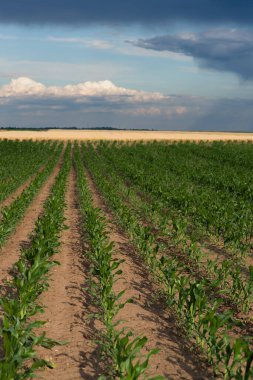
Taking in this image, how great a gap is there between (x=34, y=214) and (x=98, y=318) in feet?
28.9

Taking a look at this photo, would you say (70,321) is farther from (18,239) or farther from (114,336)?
(18,239)

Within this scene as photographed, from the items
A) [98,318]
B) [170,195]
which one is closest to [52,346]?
[98,318]

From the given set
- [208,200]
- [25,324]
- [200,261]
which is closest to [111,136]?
[208,200]

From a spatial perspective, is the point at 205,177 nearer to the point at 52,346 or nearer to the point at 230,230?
the point at 230,230

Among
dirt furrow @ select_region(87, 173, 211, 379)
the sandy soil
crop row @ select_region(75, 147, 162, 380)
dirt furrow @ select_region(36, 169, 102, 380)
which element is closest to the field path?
dirt furrow @ select_region(36, 169, 102, 380)

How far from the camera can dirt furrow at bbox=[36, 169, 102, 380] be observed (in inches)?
205

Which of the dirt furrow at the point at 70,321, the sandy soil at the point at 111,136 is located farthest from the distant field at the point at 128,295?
the sandy soil at the point at 111,136

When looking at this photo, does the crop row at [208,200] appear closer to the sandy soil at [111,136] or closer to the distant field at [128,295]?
the distant field at [128,295]

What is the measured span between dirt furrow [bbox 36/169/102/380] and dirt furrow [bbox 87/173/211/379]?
66cm

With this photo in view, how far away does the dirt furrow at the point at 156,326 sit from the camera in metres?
5.22

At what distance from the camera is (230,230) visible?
11.4 m

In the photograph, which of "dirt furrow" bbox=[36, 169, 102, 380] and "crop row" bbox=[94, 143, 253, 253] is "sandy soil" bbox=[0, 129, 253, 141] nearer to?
"crop row" bbox=[94, 143, 253, 253]

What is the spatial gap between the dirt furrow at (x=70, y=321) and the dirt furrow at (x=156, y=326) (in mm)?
656

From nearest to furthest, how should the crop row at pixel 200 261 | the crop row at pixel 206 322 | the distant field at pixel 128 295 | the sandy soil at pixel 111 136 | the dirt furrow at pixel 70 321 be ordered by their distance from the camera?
the crop row at pixel 206 322 → the distant field at pixel 128 295 → the dirt furrow at pixel 70 321 → the crop row at pixel 200 261 → the sandy soil at pixel 111 136
